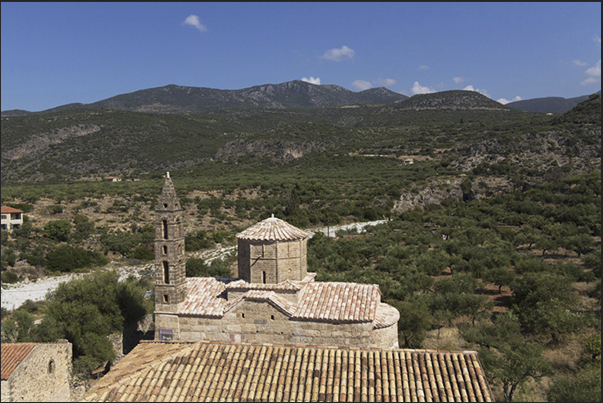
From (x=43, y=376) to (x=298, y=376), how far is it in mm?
7814

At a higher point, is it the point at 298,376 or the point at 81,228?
the point at 298,376

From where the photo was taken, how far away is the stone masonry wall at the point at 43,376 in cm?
989

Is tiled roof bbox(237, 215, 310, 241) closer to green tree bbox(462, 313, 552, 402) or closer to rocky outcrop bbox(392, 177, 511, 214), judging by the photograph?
green tree bbox(462, 313, 552, 402)

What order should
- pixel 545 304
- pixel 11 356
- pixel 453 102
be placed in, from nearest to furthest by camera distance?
pixel 11 356
pixel 545 304
pixel 453 102

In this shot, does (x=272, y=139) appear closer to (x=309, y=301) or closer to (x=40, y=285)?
(x=40, y=285)

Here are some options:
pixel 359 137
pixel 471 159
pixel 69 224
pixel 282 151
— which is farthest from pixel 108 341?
pixel 359 137

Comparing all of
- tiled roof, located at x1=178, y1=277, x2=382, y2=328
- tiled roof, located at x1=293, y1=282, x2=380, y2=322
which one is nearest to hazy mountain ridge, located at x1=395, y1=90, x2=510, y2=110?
tiled roof, located at x1=293, y1=282, x2=380, y2=322

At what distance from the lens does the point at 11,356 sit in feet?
34.3

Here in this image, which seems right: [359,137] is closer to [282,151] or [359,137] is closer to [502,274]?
[282,151]

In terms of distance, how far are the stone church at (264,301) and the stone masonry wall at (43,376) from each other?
9.85 ft

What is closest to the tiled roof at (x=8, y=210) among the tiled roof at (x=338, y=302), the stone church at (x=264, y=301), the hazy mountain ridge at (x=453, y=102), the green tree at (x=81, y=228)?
the green tree at (x=81, y=228)

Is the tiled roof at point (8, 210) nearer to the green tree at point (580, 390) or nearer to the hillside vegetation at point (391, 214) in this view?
the hillside vegetation at point (391, 214)

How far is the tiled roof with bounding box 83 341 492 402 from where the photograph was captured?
8.46 m

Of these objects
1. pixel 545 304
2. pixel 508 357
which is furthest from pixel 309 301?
pixel 545 304
